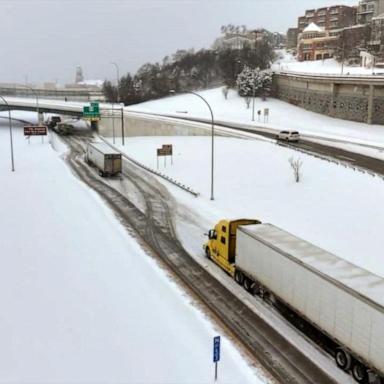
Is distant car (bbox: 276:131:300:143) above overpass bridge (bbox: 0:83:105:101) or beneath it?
beneath

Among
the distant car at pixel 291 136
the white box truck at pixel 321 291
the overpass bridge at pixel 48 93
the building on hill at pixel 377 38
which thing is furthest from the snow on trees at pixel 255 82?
the white box truck at pixel 321 291

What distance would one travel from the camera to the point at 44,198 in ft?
130

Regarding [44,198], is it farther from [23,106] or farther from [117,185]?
[23,106]

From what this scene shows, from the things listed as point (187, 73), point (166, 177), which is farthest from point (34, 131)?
point (187, 73)

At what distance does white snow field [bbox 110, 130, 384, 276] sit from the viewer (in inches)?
1171

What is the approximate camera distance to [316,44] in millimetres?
144375

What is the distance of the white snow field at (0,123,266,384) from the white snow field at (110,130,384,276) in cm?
560

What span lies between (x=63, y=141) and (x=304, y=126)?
1433 inches

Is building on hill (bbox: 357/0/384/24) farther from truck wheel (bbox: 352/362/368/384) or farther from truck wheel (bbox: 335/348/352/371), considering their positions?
truck wheel (bbox: 352/362/368/384)

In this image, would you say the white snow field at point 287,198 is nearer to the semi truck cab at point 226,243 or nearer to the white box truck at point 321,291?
the semi truck cab at point 226,243

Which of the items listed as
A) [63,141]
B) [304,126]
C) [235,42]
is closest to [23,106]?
[63,141]

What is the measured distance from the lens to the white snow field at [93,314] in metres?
16.1

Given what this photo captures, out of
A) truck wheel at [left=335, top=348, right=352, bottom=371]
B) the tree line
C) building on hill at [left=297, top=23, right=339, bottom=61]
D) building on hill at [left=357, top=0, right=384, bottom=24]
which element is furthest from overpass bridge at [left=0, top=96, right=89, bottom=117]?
building on hill at [left=357, top=0, right=384, bottom=24]

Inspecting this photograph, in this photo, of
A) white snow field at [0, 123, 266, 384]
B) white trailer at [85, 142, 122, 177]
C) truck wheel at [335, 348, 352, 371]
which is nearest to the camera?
truck wheel at [335, 348, 352, 371]
